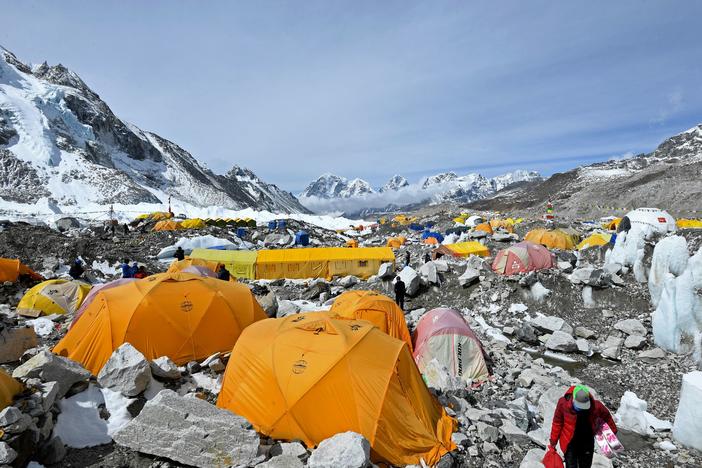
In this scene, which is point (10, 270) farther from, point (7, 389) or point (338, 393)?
point (338, 393)

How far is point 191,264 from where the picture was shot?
19.4m

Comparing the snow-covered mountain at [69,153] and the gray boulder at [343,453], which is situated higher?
the snow-covered mountain at [69,153]

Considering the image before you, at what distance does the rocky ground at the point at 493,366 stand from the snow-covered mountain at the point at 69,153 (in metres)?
55.6

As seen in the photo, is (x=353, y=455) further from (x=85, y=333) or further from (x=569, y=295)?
(x=569, y=295)

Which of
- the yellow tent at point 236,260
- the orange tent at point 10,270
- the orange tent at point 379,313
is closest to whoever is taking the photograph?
the orange tent at point 379,313

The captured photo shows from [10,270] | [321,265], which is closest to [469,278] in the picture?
[321,265]

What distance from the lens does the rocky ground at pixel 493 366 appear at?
18.0ft

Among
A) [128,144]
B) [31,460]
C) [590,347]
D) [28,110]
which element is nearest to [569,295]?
[590,347]

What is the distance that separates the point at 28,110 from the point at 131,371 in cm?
11947

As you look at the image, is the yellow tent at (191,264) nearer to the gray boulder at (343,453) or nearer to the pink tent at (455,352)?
the pink tent at (455,352)

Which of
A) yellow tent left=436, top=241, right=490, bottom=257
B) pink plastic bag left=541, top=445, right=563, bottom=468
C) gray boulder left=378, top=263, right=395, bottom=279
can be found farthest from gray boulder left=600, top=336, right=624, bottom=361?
yellow tent left=436, top=241, right=490, bottom=257

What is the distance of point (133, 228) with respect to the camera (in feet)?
119

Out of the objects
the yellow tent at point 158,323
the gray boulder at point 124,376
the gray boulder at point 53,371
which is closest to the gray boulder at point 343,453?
the gray boulder at point 124,376

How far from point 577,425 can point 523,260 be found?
41.7 feet
